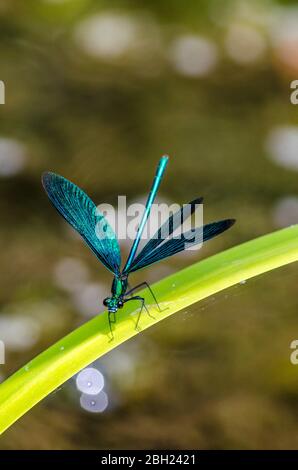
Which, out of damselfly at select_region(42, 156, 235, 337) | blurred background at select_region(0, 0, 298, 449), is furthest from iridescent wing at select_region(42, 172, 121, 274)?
blurred background at select_region(0, 0, 298, 449)

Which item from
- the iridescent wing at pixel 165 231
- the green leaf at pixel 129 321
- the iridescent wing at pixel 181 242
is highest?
the iridescent wing at pixel 165 231

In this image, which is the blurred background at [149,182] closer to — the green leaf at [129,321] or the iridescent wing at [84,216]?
the iridescent wing at [84,216]

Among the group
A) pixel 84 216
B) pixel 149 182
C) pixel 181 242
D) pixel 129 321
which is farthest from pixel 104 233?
pixel 149 182

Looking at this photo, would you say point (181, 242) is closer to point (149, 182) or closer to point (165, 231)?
point (165, 231)

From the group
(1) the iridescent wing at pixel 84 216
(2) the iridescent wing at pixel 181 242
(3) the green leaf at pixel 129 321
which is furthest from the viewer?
(1) the iridescent wing at pixel 84 216

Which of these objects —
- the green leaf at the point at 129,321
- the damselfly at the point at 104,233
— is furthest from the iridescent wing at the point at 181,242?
the green leaf at the point at 129,321
